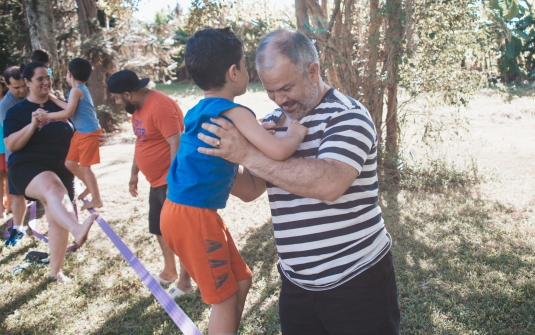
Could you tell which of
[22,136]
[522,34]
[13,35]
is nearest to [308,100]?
[22,136]

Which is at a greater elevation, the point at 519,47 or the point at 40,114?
the point at 40,114

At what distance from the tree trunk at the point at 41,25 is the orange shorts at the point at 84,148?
2.02 meters

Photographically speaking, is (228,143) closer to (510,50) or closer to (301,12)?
Result: (301,12)

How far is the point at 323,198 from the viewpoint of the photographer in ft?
5.91

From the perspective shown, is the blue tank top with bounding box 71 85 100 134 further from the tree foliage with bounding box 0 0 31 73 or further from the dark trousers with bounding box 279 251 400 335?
the tree foliage with bounding box 0 0 31 73

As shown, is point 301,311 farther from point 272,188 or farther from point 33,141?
point 33,141

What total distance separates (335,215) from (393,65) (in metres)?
5.71

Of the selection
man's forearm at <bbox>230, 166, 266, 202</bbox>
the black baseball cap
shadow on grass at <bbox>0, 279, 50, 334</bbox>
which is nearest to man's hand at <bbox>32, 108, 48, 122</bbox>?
the black baseball cap

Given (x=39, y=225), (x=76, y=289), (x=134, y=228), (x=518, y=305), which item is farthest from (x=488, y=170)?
(x=39, y=225)

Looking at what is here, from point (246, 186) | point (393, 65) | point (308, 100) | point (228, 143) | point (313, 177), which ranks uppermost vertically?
point (308, 100)

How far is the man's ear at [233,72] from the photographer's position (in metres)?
2.18

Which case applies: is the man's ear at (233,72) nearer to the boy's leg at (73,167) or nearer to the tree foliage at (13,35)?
the boy's leg at (73,167)

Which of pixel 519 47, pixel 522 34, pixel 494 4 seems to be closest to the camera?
pixel 494 4

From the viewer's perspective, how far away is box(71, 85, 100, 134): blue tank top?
5.30m
